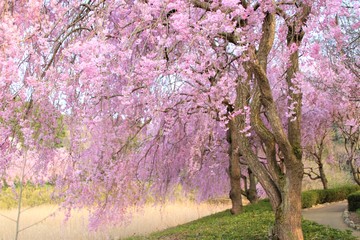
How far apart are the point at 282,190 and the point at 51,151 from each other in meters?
3.85

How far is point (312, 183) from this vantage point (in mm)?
24812

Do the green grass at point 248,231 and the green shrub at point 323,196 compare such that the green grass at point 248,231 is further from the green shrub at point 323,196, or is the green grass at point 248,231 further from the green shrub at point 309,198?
the green shrub at point 323,196

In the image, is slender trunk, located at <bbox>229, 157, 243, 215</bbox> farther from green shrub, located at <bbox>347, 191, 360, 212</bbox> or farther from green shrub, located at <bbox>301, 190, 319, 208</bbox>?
green shrub, located at <bbox>301, 190, 319, 208</bbox>

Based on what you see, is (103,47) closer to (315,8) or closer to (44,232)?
(315,8)

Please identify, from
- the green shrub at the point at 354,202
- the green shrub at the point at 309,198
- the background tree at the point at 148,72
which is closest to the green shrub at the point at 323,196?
the green shrub at the point at 309,198

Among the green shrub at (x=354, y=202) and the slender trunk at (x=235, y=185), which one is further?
the green shrub at (x=354, y=202)

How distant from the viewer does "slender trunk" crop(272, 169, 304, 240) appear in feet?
21.8

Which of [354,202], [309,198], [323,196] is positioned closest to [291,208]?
[354,202]

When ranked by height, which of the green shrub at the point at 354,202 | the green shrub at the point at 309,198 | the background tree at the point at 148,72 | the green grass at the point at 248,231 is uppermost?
the background tree at the point at 148,72

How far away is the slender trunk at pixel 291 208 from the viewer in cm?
664

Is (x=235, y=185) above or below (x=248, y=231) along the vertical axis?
above

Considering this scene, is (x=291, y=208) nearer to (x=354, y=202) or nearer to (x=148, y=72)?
(x=148, y=72)

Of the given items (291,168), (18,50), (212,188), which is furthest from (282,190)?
(212,188)

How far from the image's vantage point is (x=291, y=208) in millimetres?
6637
